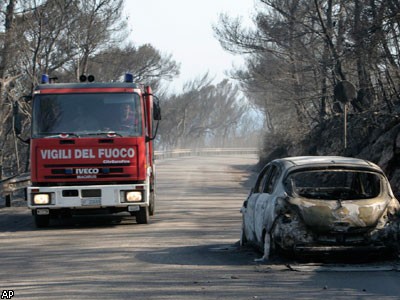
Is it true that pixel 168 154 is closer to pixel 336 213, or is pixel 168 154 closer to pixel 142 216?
pixel 142 216

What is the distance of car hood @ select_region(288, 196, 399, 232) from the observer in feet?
32.6

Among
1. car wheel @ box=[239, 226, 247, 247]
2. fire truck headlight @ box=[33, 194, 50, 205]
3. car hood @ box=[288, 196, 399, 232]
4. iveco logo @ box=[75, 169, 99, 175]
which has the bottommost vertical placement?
car wheel @ box=[239, 226, 247, 247]

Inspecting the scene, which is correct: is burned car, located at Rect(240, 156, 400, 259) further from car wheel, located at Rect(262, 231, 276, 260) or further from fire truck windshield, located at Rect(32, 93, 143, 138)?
fire truck windshield, located at Rect(32, 93, 143, 138)

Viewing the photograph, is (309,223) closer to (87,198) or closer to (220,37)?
(87,198)

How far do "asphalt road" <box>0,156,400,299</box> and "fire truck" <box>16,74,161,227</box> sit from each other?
2.13ft

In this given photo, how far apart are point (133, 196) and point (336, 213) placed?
6286 millimetres

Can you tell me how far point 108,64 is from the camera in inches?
1889

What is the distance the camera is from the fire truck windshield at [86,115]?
50.9 feet

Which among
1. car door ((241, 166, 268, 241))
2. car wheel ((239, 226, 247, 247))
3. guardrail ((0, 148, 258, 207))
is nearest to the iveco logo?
car door ((241, 166, 268, 241))

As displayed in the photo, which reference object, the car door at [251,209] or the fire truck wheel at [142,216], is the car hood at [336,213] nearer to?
the car door at [251,209]

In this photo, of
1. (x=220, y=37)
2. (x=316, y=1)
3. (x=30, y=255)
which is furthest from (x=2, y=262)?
(x=220, y=37)

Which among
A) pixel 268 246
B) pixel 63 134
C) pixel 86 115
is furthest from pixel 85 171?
pixel 268 246

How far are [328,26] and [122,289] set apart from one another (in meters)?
24.4

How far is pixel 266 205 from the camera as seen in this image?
10578mm
